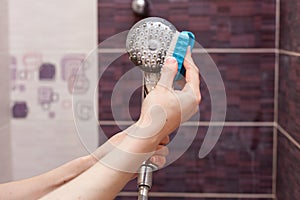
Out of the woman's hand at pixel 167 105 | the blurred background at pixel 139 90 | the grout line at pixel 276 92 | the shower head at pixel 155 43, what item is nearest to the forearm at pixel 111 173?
the woman's hand at pixel 167 105

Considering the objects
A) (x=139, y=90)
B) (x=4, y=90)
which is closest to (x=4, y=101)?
(x=4, y=90)

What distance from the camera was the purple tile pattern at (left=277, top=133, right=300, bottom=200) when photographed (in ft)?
4.17

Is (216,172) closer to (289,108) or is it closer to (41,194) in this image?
(289,108)

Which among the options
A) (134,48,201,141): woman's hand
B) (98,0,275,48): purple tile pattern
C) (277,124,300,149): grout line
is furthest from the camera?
(98,0,275,48): purple tile pattern

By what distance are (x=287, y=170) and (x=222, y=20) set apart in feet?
1.38

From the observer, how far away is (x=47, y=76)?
1.52 m

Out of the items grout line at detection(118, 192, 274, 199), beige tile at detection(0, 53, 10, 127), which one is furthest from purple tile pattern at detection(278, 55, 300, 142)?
beige tile at detection(0, 53, 10, 127)

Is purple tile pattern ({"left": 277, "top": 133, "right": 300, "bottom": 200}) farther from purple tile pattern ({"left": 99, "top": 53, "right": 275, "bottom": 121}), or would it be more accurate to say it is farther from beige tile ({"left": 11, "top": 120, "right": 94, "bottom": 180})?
beige tile ({"left": 11, "top": 120, "right": 94, "bottom": 180})

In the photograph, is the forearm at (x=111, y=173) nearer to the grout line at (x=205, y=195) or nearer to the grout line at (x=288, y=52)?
the grout line at (x=288, y=52)

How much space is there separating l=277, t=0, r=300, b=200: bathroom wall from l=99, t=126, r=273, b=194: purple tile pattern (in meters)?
0.05

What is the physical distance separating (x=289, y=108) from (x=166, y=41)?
0.67 m

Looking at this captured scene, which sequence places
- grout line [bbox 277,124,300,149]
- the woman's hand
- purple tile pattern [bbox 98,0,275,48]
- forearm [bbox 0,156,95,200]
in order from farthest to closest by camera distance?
purple tile pattern [bbox 98,0,275,48] < grout line [bbox 277,124,300,149] < forearm [bbox 0,156,95,200] < the woman's hand

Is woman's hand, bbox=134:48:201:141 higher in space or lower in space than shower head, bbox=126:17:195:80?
lower

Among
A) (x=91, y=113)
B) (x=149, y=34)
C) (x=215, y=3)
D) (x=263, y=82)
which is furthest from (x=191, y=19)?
(x=149, y=34)
